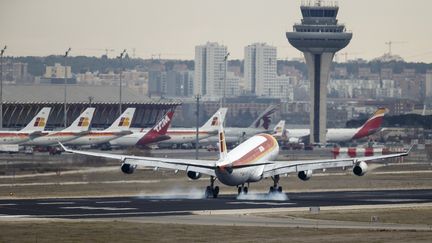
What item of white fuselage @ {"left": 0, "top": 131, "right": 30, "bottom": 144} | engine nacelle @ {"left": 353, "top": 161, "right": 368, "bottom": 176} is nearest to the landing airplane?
engine nacelle @ {"left": 353, "top": 161, "right": 368, "bottom": 176}

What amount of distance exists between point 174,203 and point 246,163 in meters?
8.46

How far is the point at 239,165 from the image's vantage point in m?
107

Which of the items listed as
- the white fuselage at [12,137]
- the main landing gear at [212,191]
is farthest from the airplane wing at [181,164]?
the white fuselage at [12,137]

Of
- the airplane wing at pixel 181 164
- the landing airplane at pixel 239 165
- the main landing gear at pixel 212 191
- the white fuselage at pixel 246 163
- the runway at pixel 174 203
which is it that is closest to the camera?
the runway at pixel 174 203

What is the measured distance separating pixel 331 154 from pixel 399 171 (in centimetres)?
4318

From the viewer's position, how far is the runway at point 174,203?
91438 millimetres

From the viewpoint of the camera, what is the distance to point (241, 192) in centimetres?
11044

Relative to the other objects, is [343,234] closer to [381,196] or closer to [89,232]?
[89,232]

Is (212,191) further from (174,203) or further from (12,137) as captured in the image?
(12,137)

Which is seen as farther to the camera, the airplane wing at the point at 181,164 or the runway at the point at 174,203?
the airplane wing at the point at 181,164

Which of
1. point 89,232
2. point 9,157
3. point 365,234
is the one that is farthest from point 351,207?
point 9,157

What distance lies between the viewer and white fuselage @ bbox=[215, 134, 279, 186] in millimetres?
105625

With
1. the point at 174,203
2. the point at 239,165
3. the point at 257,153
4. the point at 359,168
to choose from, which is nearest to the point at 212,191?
the point at 239,165

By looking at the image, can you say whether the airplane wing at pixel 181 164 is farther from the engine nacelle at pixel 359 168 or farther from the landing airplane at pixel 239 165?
the engine nacelle at pixel 359 168
